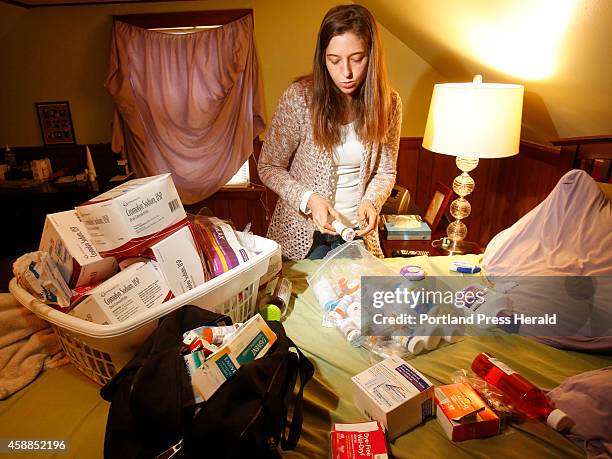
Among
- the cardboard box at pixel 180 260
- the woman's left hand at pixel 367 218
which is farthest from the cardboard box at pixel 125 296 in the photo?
the woman's left hand at pixel 367 218

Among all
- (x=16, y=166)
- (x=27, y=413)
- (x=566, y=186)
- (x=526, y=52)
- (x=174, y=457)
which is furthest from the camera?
(x=16, y=166)

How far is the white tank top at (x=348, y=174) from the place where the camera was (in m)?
1.35

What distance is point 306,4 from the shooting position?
2549 mm

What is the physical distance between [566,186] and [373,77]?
2.33 feet

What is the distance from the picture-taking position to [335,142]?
4.35ft

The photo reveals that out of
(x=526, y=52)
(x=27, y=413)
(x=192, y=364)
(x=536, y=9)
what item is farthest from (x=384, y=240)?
(x=27, y=413)

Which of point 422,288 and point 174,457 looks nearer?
point 174,457

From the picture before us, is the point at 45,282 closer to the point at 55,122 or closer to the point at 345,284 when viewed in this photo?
the point at 345,284

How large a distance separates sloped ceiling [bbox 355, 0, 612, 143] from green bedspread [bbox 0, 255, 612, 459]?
2.70ft

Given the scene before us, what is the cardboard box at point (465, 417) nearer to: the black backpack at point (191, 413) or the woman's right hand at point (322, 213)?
the black backpack at point (191, 413)

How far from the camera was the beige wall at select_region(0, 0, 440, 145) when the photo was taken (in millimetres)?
2578

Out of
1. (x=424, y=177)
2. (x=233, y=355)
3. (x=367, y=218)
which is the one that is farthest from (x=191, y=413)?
(x=424, y=177)

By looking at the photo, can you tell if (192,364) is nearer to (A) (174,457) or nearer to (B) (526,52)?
(A) (174,457)

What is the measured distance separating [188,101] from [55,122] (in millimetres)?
1080
